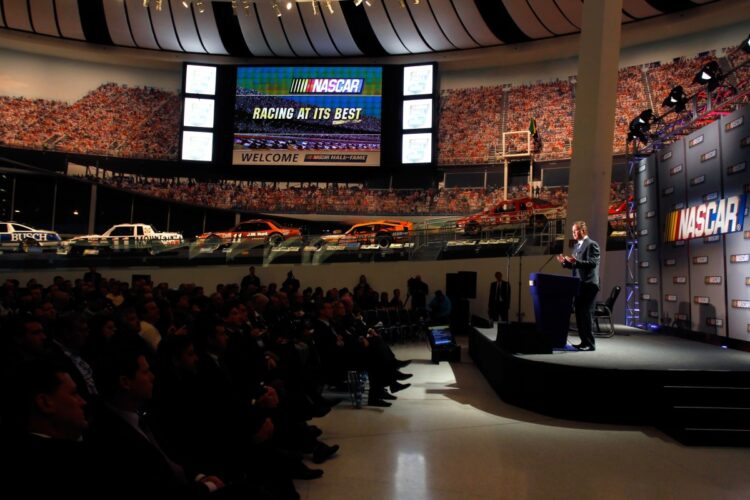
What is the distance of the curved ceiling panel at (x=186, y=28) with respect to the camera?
1097 inches

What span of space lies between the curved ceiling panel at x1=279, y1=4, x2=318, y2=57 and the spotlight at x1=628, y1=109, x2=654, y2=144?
1883 centimetres

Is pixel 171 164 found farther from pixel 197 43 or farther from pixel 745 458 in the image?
pixel 745 458

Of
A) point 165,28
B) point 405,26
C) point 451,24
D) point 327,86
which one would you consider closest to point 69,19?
point 165,28

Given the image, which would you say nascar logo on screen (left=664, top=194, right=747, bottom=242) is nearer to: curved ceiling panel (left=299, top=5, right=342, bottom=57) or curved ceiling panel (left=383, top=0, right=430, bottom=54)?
curved ceiling panel (left=383, top=0, right=430, bottom=54)

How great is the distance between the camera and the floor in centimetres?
447

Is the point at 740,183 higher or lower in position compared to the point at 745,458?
higher

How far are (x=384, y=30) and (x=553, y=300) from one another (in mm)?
22507

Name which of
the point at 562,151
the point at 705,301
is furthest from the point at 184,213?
the point at 705,301

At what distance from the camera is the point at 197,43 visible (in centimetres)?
2912

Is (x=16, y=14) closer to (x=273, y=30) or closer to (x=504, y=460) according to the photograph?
(x=273, y=30)

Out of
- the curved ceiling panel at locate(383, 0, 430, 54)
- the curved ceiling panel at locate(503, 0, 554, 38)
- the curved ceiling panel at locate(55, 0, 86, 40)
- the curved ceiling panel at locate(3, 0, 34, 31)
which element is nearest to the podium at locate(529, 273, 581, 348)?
the curved ceiling panel at locate(503, 0, 554, 38)

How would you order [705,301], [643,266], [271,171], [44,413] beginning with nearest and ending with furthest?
[44,413]
[705,301]
[643,266]
[271,171]

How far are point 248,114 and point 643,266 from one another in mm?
19613

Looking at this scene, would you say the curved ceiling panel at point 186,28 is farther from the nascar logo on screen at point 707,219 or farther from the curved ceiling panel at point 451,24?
the nascar logo on screen at point 707,219
